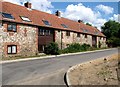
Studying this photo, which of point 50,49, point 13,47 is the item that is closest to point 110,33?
point 50,49

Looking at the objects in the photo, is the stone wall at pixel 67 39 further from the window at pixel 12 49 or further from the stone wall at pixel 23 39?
the window at pixel 12 49

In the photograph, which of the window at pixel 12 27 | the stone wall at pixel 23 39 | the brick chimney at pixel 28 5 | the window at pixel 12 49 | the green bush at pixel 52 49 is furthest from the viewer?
the brick chimney at pixel 28 5

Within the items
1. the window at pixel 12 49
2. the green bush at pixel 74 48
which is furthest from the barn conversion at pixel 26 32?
the green bush at pixel 74 48

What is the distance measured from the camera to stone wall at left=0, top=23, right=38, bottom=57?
2612cm

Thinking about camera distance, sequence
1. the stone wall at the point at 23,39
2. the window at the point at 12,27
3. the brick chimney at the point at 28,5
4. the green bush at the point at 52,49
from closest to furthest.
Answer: the stone wall at the point at 23,39, the window at the point at 12,27, the green bush at the point at 52,49, the brick chimney at the point at 28,5

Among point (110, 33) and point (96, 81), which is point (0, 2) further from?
point (110, 33)

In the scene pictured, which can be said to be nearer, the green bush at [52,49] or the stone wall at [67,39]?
the green bush at [52,49]

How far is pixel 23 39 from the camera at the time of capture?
29.0 m

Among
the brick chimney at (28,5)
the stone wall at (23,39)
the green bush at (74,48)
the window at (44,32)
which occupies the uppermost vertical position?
the brick chimney at (28,5)

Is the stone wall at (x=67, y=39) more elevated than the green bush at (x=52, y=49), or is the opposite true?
the stone wall at (x=67, y=39)

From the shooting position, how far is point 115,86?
394 inches

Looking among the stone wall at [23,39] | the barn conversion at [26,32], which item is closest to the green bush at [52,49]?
the barn conversion at [26,32]

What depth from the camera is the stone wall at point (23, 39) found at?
85.7 feet

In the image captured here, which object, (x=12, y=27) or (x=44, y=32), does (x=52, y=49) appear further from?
(x=12, y=27)
